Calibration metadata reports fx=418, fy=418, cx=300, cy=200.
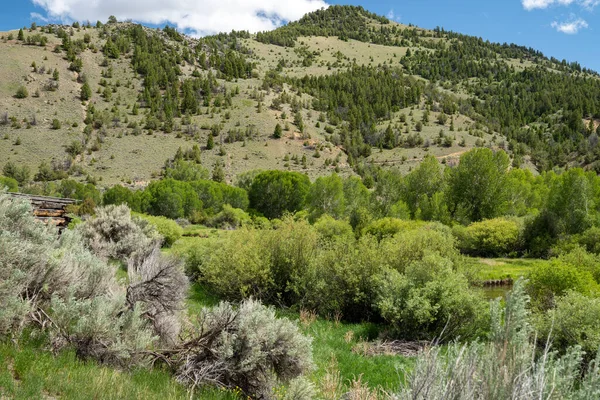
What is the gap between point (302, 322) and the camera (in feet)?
37.7

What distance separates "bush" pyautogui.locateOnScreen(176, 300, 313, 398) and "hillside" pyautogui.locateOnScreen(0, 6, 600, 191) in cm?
5936

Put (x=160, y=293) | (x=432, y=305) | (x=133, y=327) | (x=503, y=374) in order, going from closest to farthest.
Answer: (x=503, y=374), (x=133, y=327), (x=160, y=293), (x=432, y=305)

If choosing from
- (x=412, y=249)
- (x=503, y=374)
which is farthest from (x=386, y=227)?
(x=503, y=374)

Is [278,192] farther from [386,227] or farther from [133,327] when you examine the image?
[133,327]

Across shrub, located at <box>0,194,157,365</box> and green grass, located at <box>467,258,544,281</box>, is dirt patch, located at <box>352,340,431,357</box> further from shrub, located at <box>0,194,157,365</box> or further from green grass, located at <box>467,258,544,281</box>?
green grass, located at <box>467,258,544,281</box>

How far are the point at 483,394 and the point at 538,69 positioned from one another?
187839mm

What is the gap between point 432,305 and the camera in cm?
1048

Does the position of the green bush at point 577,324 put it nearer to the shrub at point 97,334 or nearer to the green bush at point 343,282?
the green bush at point 343,282

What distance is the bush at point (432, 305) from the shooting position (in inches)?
400

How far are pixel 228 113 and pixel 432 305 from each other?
255 feet

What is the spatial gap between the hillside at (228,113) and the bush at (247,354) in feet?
195

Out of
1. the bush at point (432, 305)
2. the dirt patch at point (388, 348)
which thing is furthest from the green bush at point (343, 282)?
the dirt patch at point (388, 348)

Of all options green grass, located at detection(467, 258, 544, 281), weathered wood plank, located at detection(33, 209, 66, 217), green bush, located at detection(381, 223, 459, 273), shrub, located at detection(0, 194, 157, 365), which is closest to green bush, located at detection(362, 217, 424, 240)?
green grass, located at detection(467, 258, 544, 281)

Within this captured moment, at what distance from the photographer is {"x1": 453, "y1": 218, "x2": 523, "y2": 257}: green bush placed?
3303cm
